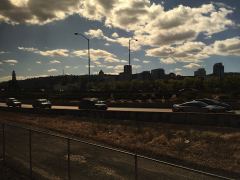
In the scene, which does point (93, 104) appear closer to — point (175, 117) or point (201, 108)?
point (201, 108)

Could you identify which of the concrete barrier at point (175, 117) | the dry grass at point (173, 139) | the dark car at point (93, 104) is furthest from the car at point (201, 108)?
the dark car at point (93, 104)

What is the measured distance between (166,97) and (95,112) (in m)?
33.9

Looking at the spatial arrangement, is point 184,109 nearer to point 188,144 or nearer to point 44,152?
point 188,144

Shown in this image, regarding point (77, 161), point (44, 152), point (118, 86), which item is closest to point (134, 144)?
point (44, 152)

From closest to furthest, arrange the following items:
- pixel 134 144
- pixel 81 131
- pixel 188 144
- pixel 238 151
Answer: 1. pixel 238 151
2. pixel 188 144
3. pixel 134 144
4. pixel 81 131

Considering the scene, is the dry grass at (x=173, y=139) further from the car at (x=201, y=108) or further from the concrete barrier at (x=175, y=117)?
the car at (x=201, y=108)

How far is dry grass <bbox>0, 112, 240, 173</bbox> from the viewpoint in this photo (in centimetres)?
1784

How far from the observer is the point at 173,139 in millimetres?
22859

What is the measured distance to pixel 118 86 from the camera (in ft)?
443

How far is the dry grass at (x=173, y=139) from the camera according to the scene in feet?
58.5

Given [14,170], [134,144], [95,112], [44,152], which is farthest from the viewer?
[95,112]

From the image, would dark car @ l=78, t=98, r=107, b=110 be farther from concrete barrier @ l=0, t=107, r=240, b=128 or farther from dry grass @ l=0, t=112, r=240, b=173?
dry grass @ l=0, t=112, r=240, b=173

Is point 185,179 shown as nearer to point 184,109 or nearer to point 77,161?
point 77,161

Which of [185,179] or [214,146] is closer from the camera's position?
[185,179]
